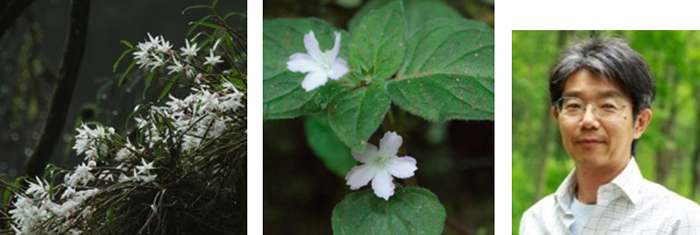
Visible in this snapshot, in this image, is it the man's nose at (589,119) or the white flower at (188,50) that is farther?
A: the white flower at (188,50)

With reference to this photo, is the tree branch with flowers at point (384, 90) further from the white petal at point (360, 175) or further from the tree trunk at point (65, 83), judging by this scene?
the tree trunk at point (65, 83)

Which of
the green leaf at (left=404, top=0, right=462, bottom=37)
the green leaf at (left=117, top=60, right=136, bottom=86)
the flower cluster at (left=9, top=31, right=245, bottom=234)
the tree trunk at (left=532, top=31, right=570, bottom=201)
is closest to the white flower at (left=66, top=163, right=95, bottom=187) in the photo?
the flower cluster at (left=9, top=31, right=245, bottom=234)

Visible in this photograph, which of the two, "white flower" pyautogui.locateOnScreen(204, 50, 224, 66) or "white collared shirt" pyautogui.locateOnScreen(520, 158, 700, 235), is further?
"white flower" pyautogui.locateOnScreen(204, 50, 224, 66)

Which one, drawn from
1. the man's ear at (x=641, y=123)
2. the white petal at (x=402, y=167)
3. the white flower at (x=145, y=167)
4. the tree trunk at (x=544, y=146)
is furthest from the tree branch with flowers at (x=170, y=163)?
the man's ear at (x=641, y=123)

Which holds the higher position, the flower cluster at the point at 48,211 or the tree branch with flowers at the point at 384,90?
the tree branch with flowers at the point at 384,90

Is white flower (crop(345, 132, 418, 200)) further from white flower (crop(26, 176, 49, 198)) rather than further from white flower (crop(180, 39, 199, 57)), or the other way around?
white flower (crop(26, 176, 49, 198))

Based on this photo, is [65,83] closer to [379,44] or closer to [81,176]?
[81,176]

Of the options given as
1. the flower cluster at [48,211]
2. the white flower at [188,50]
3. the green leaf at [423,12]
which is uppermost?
the green leaf at [423,12]
